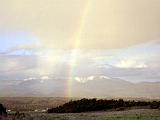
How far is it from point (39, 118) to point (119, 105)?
57.8 feet

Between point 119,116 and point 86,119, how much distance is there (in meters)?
4.28

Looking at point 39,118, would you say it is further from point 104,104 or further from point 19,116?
point 104,104

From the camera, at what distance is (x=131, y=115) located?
140 ft

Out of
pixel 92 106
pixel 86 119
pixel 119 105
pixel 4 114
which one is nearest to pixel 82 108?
pixel 92 106

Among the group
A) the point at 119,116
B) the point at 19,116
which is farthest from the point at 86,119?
the point at 19,116

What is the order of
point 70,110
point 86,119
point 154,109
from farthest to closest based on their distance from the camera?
point 70,110, point 154,109, point 86,119

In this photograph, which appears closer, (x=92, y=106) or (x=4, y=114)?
(x=4, y=114)

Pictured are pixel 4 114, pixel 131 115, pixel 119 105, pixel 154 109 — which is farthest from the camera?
pixel 119 105

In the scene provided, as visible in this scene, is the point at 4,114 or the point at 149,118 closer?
the point at 4,114

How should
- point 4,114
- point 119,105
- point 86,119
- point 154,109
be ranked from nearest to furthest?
point 4,114
point 86,119
point 154,109
point 119,105

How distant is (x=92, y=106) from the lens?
5262 centimetres

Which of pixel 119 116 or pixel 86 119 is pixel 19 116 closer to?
→ pixel 86 119

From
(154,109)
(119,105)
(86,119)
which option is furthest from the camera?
A: (119,105)

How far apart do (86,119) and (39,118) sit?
4.82 metres
